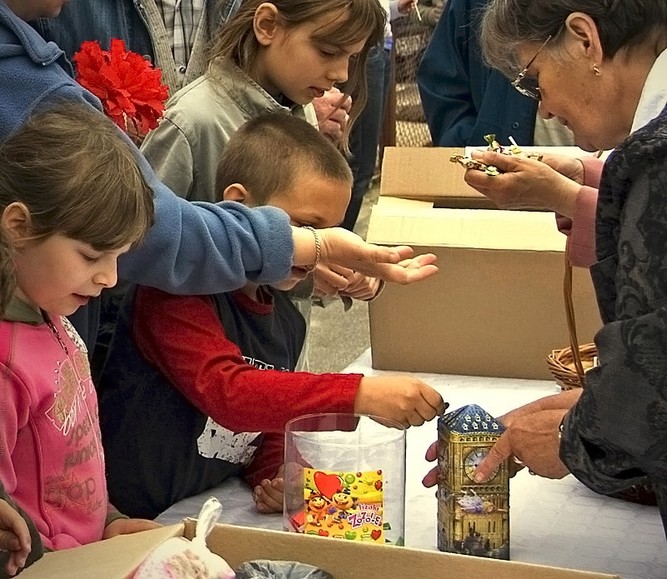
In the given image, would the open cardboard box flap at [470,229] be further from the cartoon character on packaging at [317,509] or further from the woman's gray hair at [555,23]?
the cartoon character on packaging at [317,509]

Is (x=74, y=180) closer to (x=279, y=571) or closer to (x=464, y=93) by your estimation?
(x=279, y=571)

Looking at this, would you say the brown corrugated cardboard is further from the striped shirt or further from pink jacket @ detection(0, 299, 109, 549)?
pink jacket @ detection(0, 299, 109, 549)

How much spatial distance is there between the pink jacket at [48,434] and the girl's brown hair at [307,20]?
0.90m

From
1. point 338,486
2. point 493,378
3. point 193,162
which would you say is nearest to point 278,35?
point 193,162

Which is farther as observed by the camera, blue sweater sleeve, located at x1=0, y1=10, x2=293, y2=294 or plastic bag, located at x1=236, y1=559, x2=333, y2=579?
blue sweater sleeve, located at x1=0, y1=10, x2=293, y2=294

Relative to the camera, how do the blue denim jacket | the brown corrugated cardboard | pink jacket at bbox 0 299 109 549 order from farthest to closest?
the blue denim jacket
the brown corrugated cardboard
pink jacket at bbox 0 299 109 549

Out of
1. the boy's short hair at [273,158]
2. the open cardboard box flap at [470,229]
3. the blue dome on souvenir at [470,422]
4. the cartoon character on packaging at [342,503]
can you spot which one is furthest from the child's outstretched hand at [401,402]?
the open cardboard box flap at [470,229]

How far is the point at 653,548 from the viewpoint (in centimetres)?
136

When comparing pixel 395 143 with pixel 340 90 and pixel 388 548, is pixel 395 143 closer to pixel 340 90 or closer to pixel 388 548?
pixel 340 90

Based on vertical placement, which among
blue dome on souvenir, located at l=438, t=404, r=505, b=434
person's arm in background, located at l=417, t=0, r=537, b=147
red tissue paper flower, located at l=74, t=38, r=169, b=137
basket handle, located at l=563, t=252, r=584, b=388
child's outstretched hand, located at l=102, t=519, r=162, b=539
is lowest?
person's arm in background, located at l=417, t=0, r=537, b=147

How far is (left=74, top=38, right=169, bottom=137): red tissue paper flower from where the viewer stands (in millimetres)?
1820

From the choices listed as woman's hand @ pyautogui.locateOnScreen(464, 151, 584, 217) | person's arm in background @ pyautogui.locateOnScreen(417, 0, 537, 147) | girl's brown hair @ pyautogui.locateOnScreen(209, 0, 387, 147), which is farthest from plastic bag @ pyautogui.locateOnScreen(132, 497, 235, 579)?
person's arm in background @ pyautogui.locateOnScreen(417, 0, 537, 147)

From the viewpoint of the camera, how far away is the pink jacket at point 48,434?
1.17 metres

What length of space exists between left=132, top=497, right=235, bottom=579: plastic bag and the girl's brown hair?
1139 millimetres
